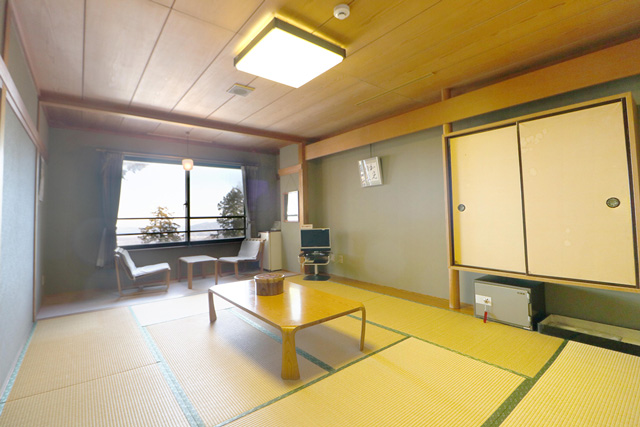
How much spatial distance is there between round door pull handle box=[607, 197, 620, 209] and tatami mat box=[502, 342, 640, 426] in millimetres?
1115

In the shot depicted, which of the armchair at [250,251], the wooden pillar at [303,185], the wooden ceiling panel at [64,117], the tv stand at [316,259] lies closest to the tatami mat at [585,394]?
the tv stand at [316,259]

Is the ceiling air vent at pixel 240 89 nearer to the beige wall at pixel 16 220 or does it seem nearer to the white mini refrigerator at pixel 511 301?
the beige wall at pixel 16 220

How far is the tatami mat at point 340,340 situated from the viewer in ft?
7.28

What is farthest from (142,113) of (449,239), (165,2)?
(449,239)

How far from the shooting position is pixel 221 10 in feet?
6.24

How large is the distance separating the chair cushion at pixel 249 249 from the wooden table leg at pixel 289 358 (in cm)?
354

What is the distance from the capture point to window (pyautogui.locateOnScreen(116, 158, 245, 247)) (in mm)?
4820

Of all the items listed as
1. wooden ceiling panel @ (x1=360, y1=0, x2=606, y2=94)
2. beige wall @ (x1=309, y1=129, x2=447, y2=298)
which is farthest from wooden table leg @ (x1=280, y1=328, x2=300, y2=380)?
wooden ceiling panel @ (x1=360, y1=0, x2=606, y2=94)

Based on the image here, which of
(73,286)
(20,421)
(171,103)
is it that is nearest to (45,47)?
(171,103)

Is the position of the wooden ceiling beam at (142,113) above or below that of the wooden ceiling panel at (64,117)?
below

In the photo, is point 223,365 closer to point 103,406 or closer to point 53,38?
point 103,406

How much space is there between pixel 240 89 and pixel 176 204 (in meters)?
3.04

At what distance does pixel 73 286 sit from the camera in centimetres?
429

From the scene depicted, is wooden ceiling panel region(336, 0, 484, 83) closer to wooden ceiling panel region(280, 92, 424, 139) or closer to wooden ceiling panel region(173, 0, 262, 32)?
wooden ceiling panel region(280, 92, 424, 139)
